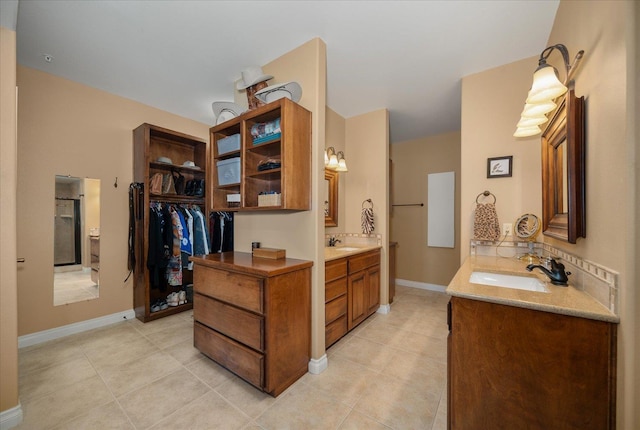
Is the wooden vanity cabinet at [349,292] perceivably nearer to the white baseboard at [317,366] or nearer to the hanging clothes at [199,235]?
the white baseboard at [317,366]

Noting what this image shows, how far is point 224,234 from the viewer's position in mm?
3803

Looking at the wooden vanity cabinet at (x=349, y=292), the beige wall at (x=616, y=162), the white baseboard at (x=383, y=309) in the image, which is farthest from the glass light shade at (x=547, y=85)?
the white baseboard at (x=383, y=309)

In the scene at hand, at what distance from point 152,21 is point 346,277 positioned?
110 inches

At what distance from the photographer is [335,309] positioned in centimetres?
247

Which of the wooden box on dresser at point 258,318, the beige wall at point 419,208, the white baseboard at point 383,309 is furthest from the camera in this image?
the beige wall at point 419,208

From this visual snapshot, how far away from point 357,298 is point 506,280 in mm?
1494

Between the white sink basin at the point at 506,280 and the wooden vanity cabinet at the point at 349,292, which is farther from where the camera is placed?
the wooden vanity cabinet at the point at 349,292

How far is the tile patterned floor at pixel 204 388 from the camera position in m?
1.55

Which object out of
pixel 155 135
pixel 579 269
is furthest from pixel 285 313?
pixel 155 135

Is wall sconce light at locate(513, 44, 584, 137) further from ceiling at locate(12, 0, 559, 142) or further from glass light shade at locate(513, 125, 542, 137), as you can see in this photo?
ceiling at locate(12, 0, 559, 142)

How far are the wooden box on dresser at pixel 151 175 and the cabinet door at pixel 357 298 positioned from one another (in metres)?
2.34

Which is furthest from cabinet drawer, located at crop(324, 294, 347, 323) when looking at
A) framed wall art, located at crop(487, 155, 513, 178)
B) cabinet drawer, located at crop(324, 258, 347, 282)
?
framed wall art, located at crop(487, 155, 513, 178)

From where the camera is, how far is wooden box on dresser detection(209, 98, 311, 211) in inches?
74.7

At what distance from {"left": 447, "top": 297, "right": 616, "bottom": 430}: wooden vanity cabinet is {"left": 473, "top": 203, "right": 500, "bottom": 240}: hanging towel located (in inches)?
55.6
